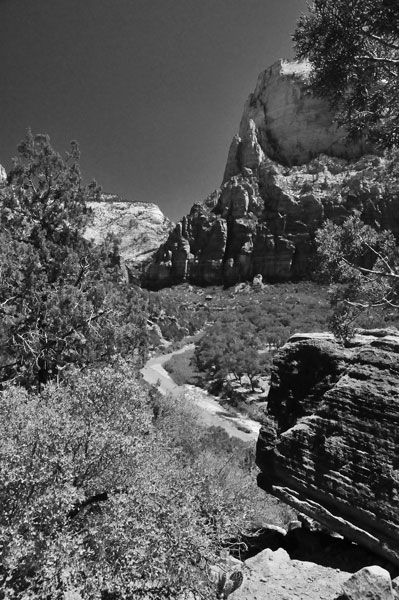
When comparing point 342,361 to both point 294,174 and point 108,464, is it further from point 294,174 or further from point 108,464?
point 294,174

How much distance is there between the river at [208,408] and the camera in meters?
31.6

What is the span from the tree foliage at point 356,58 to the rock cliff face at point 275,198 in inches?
3760

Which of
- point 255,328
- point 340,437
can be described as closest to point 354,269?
point 340,437

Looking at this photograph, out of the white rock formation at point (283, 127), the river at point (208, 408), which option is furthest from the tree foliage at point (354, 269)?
the white rock formation at point (283, 127)

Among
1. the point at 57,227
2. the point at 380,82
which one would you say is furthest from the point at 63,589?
the point at 380,82

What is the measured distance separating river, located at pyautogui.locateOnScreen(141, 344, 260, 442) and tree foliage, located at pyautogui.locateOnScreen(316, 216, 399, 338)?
1764 cm

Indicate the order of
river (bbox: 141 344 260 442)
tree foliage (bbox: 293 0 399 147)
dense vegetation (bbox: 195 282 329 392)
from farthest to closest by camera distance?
dense vegetation (bbox: 195 282 329 392) → river (bbox: 141 344 260 442) → tree foliage (bbox: 293 0 399 147)

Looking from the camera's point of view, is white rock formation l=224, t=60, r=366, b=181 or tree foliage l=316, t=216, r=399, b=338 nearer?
tree foliage l=316, t=216, r=399, b=338

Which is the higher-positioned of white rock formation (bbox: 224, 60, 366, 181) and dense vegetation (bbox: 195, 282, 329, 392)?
white rock formation (bbox: 224, 60, 366, 181)

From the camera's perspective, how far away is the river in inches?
1243

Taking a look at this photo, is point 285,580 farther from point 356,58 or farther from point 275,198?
point 275,198

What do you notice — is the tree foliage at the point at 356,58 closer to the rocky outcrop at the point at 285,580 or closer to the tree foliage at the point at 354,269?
the tree foliage at the point at 354,269

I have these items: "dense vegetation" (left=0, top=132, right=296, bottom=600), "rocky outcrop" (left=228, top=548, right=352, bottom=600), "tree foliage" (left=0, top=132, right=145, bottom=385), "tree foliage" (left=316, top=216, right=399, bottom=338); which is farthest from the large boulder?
"tree foliage" (left=0, top=132, right=145, bottom=385)

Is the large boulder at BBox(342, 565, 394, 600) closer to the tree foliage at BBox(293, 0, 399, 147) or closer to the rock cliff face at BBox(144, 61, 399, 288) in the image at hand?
the tree foliage at BBox(293, 0, 399, 147)
